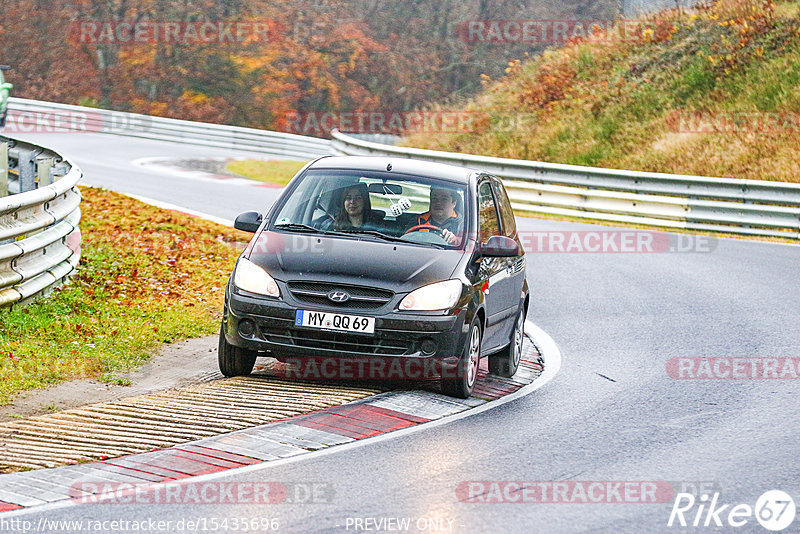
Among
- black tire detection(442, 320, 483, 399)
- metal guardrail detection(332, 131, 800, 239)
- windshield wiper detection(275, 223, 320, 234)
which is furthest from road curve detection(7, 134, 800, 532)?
metal guardrail detection(332, 131, 800, 239)

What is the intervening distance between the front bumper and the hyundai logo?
73 millimetres

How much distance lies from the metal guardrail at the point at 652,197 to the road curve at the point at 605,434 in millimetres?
5627

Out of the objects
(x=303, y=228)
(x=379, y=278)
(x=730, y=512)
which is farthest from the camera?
(x=303, y=228)

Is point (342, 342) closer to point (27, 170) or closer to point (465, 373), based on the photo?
point (465, 373)

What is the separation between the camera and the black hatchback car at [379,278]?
8859 mm

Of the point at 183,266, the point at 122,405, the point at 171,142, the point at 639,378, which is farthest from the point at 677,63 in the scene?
the point at 122,405

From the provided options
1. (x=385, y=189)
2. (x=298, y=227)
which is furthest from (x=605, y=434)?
(x=298, y=227)

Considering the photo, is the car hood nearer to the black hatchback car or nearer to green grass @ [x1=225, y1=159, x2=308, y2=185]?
the black hatchback car

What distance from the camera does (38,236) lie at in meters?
11.2

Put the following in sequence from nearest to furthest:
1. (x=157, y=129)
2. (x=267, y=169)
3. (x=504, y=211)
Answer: (x=504, y=211) → (x=267, y=169) → (x=157, y=129)

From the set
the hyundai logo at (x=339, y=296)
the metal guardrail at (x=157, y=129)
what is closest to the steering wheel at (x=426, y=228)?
the hyundai logo at (x=339, y=296)

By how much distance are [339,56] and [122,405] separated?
50589 millimetres

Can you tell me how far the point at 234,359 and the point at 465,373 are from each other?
1820 mm

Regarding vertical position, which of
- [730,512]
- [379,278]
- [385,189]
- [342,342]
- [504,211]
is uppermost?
[385,189]
